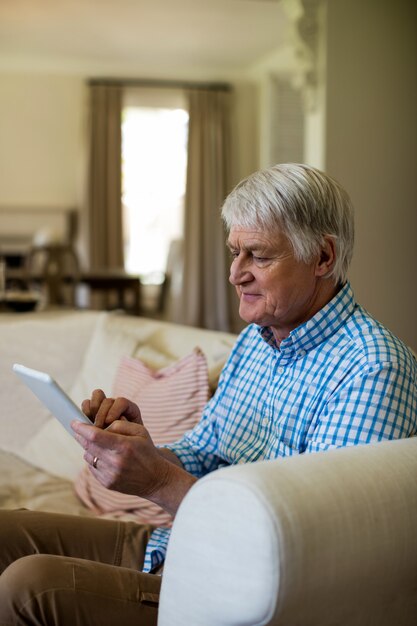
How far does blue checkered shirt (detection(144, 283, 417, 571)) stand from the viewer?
1208mm

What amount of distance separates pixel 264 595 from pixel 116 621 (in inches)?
15.0

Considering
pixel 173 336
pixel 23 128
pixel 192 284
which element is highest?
pixel 23 128

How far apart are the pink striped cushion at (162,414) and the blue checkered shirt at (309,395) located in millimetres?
343

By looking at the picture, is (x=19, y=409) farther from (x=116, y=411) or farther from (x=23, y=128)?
(x=23, y=128)

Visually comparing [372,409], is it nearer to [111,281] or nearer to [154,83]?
[111,281]

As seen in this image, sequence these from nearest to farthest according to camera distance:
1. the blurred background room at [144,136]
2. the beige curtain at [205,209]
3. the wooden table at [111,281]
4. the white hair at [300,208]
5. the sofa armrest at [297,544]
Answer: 1. the sofa armrest at [297,544]
2. the white hair at [300,208]
3. the wooden table at [111,281]
4. the blurred background room at [144,136]
5. the beige curtain at [205,209]

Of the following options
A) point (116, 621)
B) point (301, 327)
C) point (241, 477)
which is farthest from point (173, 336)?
point (241, 477)

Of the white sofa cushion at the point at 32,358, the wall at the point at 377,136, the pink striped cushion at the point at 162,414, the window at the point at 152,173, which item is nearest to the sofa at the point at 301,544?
the pink striped cushion at the point at 162,414

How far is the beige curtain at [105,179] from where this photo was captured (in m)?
8.21

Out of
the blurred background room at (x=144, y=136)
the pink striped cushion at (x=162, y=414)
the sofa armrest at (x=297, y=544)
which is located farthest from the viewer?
the blurred background room at (x=144, y=136)

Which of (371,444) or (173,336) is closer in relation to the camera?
(371,444)

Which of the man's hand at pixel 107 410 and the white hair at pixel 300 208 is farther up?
the white hair at pixel 300 208

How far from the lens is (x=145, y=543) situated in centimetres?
159

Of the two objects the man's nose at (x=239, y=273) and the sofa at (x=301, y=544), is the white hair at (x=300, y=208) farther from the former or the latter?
the sofa at (x=301, y=544)
